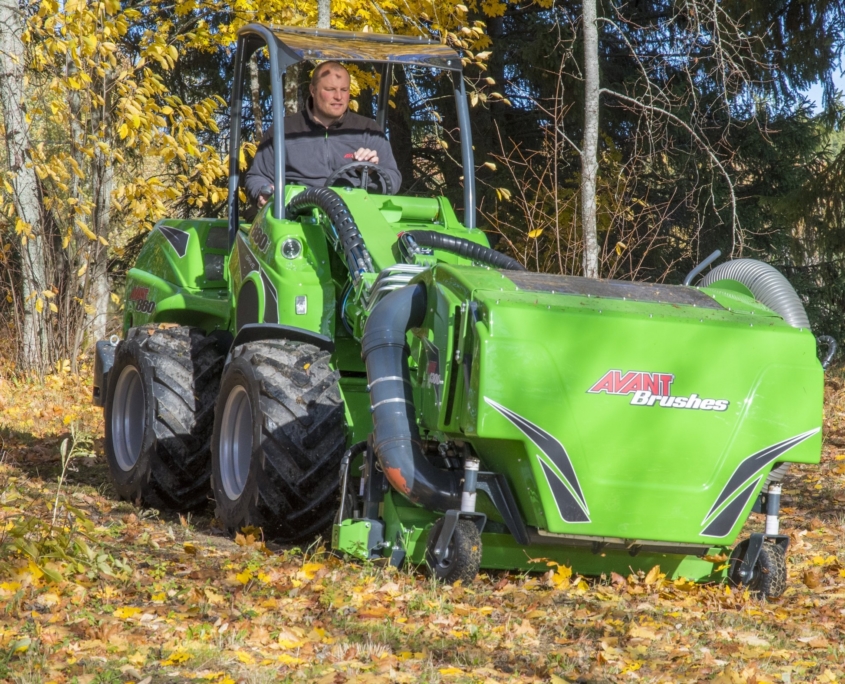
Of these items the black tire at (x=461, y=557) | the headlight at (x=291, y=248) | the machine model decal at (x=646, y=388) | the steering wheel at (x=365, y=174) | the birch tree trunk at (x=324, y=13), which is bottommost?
the black tire at (x=461, y=557)

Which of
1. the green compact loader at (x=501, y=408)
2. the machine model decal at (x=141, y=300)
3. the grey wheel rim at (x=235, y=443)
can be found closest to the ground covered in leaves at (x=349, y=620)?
the green compact loader at (x=501, y=408)

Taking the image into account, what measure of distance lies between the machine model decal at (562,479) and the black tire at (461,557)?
37 cm

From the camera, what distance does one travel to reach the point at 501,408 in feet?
15.6

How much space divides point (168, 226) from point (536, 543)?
431 centimetres

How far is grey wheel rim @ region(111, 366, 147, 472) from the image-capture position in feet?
24.9

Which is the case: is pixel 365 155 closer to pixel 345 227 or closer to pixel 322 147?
pixel 322 147

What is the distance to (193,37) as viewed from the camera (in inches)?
507

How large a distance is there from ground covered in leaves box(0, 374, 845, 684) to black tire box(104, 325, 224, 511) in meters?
0.78

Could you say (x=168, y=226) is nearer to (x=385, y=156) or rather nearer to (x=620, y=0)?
(x=385, y=156)

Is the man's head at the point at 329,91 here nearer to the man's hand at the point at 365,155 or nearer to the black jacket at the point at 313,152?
the black jacket at the point at 313,152

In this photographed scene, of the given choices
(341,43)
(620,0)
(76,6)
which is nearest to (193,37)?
(76,6)

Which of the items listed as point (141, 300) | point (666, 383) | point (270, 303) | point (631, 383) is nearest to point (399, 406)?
point (631, 383)

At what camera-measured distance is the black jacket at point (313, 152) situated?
7016mm

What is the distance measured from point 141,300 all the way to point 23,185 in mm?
5142
